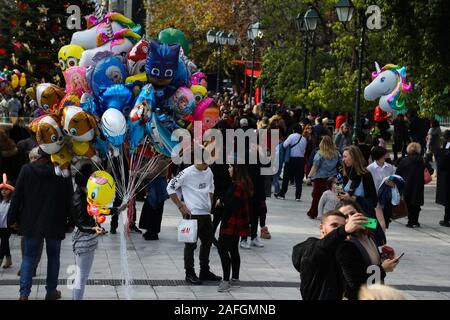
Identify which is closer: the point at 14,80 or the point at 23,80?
the point at 23,80

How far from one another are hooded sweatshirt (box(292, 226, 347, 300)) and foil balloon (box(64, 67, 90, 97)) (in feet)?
20.8

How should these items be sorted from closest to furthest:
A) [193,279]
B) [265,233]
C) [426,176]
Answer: [193,279], [265,233], [426,176]

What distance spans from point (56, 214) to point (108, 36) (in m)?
3.55

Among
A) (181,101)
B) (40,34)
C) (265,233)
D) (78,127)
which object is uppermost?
(40,34)

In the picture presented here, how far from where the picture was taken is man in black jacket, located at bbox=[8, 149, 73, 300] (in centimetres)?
1102

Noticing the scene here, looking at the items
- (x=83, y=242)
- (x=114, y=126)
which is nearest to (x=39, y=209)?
(x=83, y=242)

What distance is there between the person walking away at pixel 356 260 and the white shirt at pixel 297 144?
48.5ft

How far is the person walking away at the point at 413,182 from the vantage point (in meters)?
19.1

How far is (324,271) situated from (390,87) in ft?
70.6

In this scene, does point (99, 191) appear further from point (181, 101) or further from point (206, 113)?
point (206, 113)

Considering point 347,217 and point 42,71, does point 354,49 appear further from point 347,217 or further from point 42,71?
point 347,217

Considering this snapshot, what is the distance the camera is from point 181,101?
42.1 ft

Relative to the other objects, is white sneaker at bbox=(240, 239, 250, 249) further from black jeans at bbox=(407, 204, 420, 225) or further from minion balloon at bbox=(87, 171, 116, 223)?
minion balloon at bbox=(87, 171, 116, 223)

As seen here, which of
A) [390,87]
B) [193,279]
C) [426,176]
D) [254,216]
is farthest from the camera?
[390,87]
